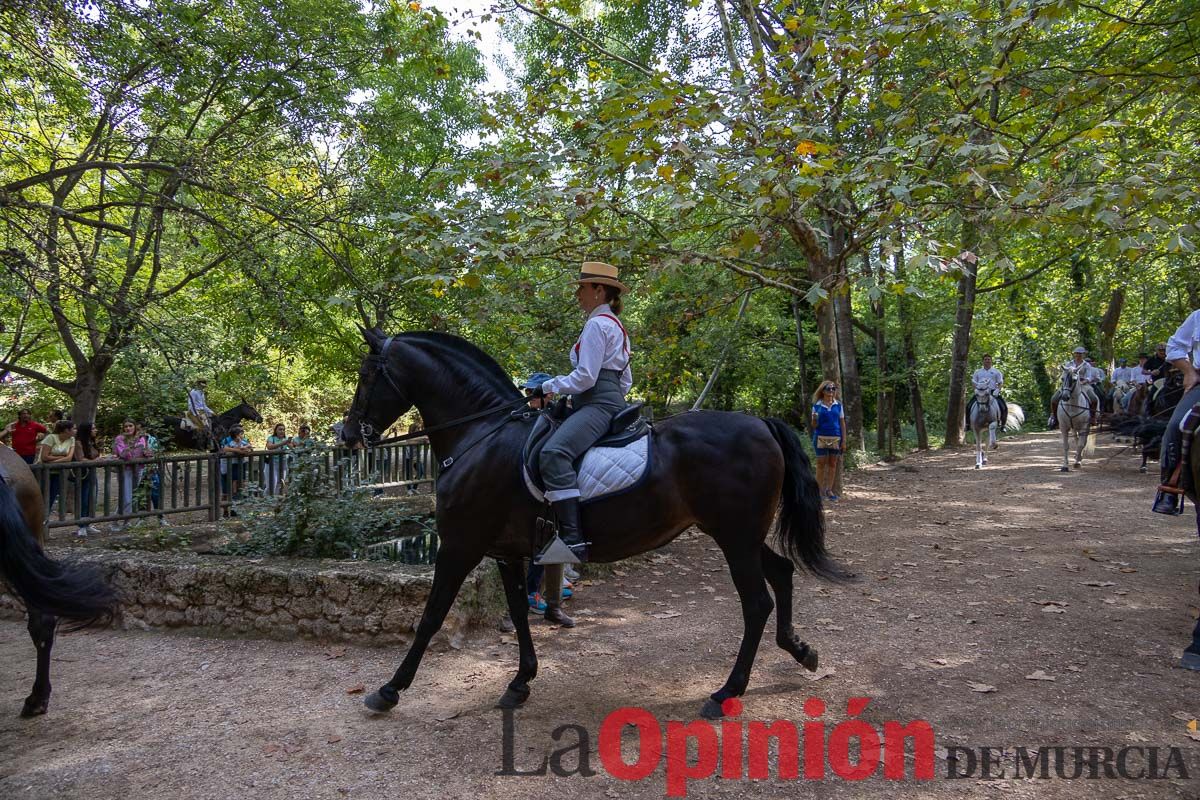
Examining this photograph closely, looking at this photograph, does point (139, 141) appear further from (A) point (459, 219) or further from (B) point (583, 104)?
(B) point (583, 104)

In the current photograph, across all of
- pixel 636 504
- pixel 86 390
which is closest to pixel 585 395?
pixel 636 504

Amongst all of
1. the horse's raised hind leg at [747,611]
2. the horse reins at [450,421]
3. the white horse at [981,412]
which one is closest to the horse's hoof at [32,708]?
the horse reins at [450,421]

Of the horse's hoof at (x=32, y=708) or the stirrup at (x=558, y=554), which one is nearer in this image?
the stirrup at (x=558, y=554)

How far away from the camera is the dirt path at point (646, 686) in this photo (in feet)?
11.8

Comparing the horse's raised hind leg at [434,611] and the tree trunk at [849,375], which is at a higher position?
the tree trunk at [849,375]

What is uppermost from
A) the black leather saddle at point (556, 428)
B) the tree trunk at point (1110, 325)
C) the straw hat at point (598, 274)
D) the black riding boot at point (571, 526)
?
the tree trunk at point (1110, 325)

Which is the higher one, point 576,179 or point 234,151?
point 234,151

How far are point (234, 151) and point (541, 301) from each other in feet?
15.2

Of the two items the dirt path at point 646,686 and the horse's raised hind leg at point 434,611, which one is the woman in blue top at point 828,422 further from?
the horse's raised hind leg at point 434,611

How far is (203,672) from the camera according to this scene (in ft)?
17.3

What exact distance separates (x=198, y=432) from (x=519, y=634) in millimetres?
4790

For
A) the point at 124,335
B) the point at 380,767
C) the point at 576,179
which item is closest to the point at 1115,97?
the point at 576,179

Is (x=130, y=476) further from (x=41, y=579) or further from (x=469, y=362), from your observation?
(x=469, y=362)

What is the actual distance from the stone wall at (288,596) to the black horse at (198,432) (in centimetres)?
154
